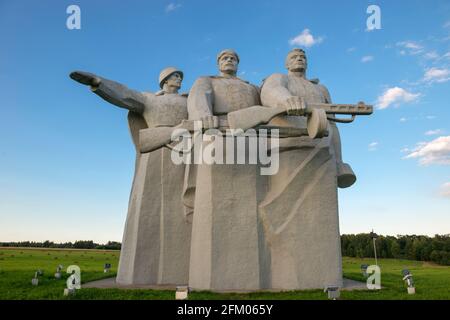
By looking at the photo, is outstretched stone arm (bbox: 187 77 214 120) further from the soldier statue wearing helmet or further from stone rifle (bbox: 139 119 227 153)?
the soldier statue wearing helmet

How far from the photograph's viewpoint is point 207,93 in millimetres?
7359

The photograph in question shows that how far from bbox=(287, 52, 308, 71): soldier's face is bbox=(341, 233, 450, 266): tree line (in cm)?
1796

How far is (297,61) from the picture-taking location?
25.6ft

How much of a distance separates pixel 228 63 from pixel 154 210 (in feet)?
11.1

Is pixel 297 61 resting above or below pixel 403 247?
above

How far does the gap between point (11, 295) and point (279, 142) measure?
524 cm

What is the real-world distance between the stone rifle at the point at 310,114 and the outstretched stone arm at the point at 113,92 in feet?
8.45

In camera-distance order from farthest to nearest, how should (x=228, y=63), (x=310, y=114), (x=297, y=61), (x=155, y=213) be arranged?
(x=155, y=213) < (x=228, y=63) < (x=297, y=61) < (x=310, y=114)

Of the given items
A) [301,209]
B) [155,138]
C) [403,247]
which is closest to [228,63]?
[155,138]

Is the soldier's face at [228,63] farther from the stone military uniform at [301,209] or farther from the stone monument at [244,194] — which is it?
the stone military uniform at [301,209]

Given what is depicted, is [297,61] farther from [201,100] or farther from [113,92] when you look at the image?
[113,92]

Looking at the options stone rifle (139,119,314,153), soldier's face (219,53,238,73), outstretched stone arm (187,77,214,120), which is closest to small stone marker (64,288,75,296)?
stone rifle (139,119,314,153)
